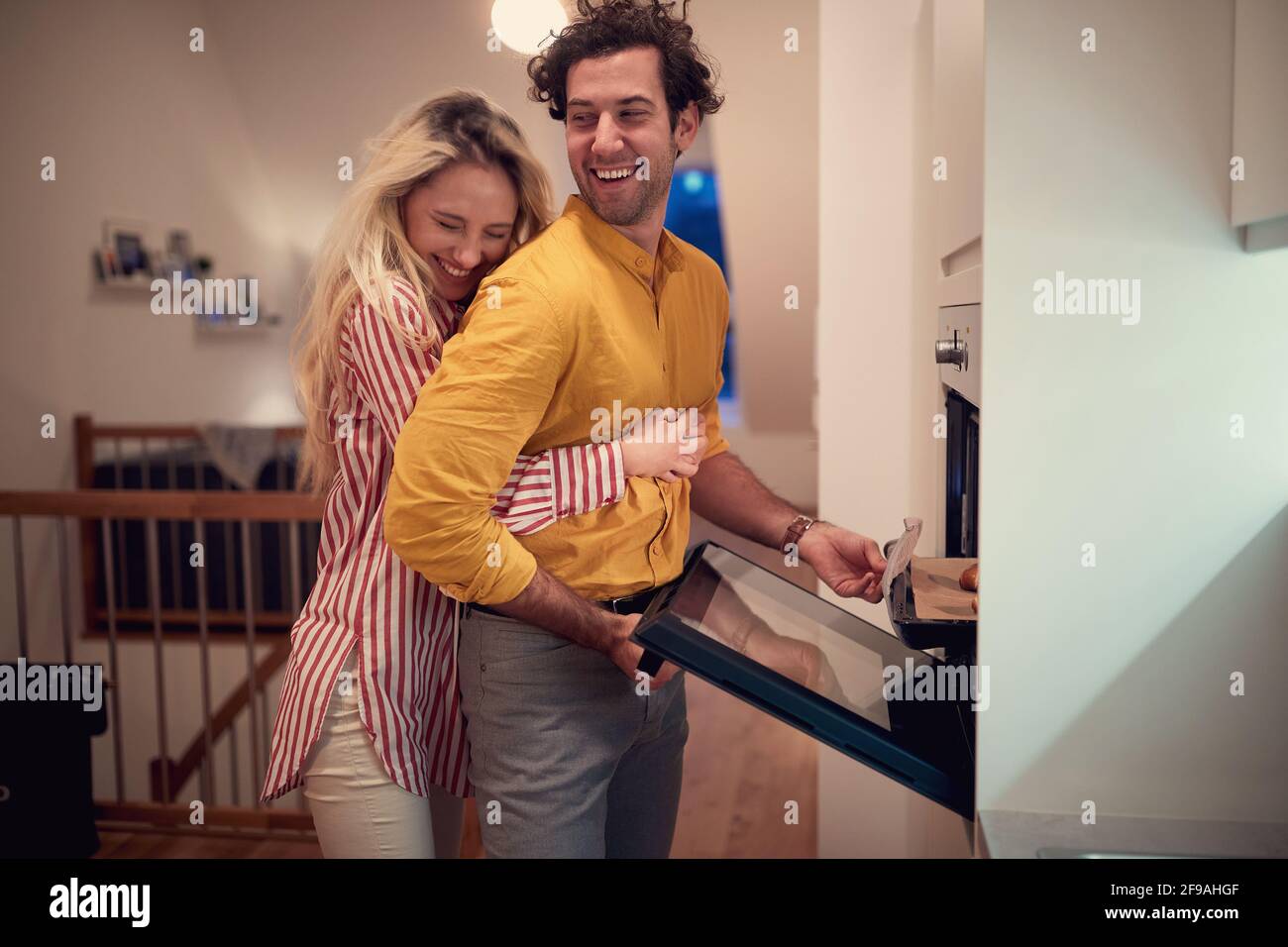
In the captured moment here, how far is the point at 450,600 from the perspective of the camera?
1.39m

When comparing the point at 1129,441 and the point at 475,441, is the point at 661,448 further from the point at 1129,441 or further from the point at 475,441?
the point at 1129,441

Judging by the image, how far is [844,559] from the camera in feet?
4.74

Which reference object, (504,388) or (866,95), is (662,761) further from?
(866,95)

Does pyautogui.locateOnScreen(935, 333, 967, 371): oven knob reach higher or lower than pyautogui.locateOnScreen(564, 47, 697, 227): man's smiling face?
lower

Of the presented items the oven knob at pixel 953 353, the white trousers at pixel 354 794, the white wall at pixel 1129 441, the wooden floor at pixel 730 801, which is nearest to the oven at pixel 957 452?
the oven knob at pixel 953 353

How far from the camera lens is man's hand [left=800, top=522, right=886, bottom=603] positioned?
4.57ft

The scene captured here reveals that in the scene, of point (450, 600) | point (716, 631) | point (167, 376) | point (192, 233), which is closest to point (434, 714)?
point (450, 600)

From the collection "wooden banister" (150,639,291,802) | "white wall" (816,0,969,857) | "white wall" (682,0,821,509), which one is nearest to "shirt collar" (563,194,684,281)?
"white wall" (816,0,969,857)

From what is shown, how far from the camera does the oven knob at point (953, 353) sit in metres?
1.22

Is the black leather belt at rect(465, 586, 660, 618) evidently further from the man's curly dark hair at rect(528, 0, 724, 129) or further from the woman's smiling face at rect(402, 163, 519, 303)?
the man's curly dark hair at rect(528, 0, 724, 129)

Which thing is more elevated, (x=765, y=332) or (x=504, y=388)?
(x=765, y=332)

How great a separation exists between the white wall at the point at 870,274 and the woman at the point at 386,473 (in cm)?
107

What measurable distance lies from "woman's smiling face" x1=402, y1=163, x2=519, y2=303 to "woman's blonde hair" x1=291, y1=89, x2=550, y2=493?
1cm

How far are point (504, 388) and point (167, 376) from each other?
4.70 meters
